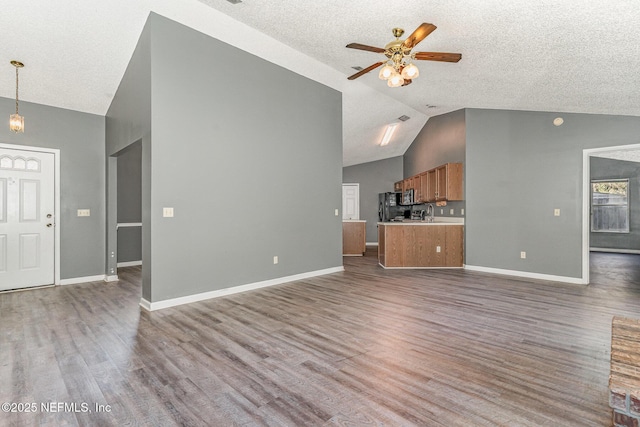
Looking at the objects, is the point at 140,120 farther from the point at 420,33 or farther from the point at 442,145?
the point at 442,145

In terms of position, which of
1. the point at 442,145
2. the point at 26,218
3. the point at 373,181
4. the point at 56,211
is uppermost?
the point at 442,145

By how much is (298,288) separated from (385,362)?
8.00 feet

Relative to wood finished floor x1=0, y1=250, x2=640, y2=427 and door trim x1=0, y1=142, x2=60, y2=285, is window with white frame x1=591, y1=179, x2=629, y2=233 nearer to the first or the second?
wood finished floor x1=0, y1=250, x2=640, y2=427

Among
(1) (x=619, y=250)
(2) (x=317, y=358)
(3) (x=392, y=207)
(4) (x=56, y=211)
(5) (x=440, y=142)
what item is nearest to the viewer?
(2) (x=317, y=358)

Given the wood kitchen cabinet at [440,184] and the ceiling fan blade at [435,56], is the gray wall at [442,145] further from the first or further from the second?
the ceiling fan blade at [435,56]

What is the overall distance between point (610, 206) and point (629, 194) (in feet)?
1.69

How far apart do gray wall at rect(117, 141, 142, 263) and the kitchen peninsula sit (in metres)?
5.50

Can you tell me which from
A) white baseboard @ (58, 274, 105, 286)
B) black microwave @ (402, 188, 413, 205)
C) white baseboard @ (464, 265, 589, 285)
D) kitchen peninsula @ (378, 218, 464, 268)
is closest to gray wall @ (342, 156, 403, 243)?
black microwave @ (402, 188, 413, 205)

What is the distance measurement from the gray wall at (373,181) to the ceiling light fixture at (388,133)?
1741 millimetres

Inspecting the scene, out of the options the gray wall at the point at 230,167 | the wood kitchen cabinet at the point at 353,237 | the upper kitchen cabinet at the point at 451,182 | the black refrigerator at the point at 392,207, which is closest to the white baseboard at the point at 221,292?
the gray wall at the point at 230,167

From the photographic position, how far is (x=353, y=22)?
3674 mm

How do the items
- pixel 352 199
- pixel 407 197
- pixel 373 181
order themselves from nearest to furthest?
pixel 407 197 → pixel 373 181 → pixel 352 199

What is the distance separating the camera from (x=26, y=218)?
4.78 metres

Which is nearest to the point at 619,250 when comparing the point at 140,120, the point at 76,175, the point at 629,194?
the point at 629,194
